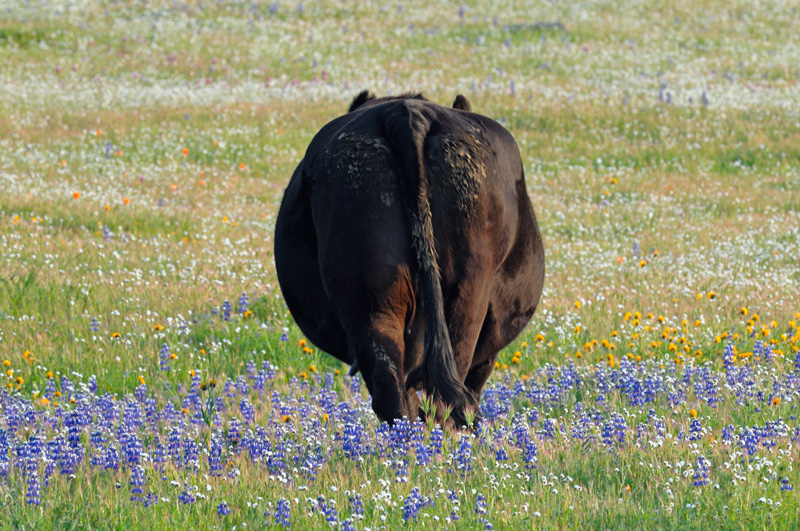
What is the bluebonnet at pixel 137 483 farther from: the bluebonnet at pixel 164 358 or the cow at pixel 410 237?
the bluebonnet at pixel 164 358

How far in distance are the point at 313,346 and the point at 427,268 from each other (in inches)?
134

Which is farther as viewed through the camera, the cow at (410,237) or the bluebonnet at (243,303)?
the bluebonnet at (243,303)

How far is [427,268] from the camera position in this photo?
4418mm

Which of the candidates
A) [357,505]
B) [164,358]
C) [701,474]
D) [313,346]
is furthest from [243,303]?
[701,474]

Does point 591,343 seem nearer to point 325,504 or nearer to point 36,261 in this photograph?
point 325,504

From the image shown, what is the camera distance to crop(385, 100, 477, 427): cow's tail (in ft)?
14.3

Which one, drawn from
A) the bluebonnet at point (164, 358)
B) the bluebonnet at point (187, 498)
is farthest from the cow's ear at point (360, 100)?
the bluebonnet at point (187, 498)

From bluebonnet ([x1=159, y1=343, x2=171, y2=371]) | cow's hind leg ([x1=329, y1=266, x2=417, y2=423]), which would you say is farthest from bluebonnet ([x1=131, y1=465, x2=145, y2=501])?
bluebonnet ([x1=159, y1=343, x2=171, y2=371])

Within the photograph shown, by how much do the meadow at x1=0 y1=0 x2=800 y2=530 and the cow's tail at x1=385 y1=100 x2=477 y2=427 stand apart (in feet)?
0.88

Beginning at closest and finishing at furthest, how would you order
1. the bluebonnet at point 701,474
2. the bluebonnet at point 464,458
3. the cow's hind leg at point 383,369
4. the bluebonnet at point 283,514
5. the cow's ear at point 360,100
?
the bluebonnet at point 283,514
the bluebonnet at point 701,474
the bluebonnet at point 464,458
the cow's hind leg at point 383,369
the cow's ear at point 360,100

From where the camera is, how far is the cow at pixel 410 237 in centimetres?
439

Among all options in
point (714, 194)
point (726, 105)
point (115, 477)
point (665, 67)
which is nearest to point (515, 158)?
point (115, 477)

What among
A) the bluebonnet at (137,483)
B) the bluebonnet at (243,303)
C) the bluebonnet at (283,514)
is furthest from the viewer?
Answer: the bluebonnet at (243,303)

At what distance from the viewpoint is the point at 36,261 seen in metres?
9.68
